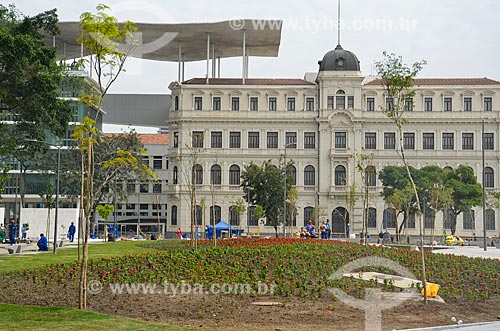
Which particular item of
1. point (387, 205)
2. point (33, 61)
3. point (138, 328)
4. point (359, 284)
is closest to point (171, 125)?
point (387, 205)

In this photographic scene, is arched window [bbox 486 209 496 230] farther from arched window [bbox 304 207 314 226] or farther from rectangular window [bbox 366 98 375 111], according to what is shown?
arched window [bbox 304 207 314 226]

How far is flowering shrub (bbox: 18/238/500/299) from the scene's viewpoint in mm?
18922

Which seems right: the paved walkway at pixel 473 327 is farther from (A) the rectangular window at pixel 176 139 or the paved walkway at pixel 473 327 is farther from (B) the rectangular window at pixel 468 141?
(A) the rectangular window at pixel 176 139

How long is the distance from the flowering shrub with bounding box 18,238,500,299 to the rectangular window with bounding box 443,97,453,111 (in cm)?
5059

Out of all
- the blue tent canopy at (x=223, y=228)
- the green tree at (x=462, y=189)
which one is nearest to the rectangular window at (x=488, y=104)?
the green tree at (x=462, y=189)

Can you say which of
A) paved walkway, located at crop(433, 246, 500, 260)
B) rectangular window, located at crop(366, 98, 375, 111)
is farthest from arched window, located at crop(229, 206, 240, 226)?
paved walkway, located at crop(433, 246, 500, 260)

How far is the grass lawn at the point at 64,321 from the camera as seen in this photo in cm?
1311

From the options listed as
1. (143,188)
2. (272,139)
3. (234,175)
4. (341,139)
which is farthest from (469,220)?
(143,188)

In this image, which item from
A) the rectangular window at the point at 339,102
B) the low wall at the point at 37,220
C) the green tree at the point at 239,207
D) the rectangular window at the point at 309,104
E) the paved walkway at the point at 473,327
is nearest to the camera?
the paved walkway at the point at 473,327

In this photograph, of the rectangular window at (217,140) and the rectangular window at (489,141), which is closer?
the rectangular window at (489,141)

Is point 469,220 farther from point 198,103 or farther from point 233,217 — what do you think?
point 198,103

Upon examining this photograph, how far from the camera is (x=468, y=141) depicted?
7556 cm

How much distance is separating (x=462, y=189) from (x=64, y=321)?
59.6 metres

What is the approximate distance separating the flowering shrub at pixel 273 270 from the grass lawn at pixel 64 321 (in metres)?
4.37
